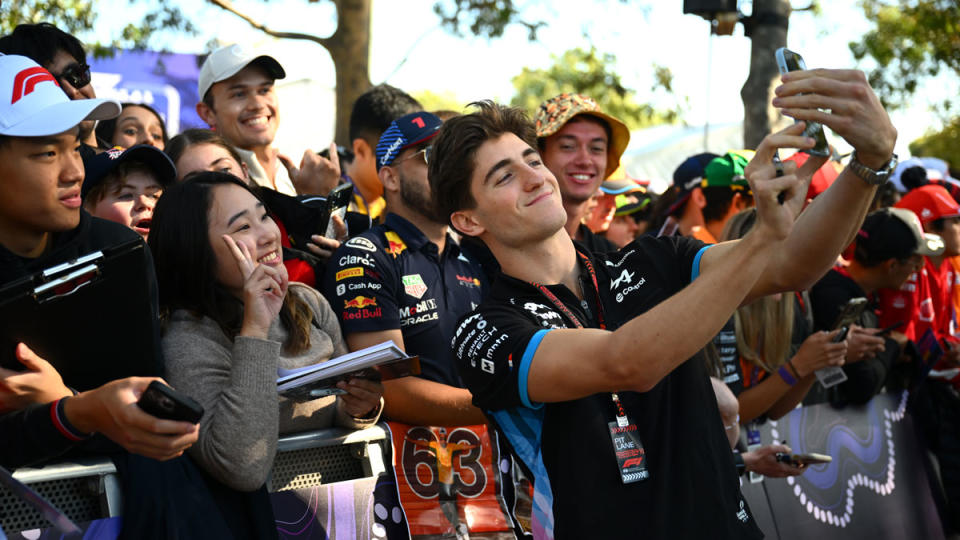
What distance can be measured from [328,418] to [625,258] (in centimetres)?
142

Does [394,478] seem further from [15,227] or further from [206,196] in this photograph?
[15,227]

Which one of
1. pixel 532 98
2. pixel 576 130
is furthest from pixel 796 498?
pixel 532 98

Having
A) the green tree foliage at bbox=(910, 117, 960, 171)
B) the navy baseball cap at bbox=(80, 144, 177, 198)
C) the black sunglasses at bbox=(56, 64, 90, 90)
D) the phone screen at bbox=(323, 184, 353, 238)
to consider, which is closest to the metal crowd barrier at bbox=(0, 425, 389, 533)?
the phone screen at bbox=(323, 184, 353, 238)

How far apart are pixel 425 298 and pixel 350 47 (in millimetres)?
8266

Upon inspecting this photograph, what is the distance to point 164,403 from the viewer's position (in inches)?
105

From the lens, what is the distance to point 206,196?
371 centimetres

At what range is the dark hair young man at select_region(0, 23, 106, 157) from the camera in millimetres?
4902

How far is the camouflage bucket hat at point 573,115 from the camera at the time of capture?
5.38 metres

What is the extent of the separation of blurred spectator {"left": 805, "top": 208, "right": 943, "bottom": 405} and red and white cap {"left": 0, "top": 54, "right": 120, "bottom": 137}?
435 cm

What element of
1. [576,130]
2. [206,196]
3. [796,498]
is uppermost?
[576,130]

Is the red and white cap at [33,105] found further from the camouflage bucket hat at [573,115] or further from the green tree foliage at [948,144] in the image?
the green tree foliage at [948,144]

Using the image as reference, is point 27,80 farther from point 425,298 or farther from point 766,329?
→ point 766,329

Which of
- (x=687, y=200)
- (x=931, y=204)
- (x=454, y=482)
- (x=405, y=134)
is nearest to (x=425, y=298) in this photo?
(x=454, y=482)

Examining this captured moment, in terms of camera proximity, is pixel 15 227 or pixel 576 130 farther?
pixel 576 130
